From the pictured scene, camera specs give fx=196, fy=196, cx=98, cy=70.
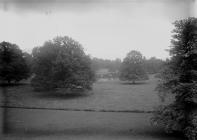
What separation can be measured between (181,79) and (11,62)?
1193cm

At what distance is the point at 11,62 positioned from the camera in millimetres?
14844

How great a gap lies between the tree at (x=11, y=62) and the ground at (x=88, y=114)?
1007 mm

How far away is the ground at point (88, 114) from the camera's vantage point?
36.6ft

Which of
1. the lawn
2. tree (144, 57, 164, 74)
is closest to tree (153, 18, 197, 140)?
tree (144, 57, 164, 74)

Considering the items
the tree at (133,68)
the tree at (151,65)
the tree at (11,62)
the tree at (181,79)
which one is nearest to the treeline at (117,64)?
the tree at (151,65)

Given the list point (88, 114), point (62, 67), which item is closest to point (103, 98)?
point (88, 114)

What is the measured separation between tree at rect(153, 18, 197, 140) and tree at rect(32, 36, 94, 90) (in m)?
9.20

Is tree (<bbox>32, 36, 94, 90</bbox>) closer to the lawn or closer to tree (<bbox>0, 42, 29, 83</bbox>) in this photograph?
the lawn

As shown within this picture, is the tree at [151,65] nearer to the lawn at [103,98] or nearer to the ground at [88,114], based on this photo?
the lawn at [103,98]

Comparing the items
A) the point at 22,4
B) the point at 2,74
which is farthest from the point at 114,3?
the point at 2,74

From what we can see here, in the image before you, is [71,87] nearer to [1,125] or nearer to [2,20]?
[1,125]

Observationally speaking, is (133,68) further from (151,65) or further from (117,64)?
(151,65)

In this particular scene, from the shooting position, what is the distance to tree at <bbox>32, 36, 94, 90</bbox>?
17969mm

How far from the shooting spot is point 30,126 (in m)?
12.1
